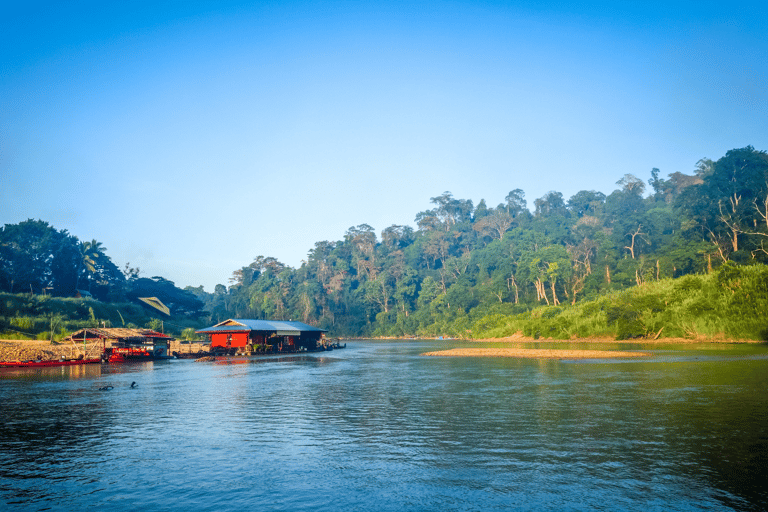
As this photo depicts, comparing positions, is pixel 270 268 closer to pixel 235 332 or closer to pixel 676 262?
pixel 235 332

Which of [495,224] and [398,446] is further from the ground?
[495,224]

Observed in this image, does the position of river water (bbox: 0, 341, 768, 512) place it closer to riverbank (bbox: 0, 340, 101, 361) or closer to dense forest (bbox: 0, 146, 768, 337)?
riverbank (bbox: 0, 340, 101, 361)

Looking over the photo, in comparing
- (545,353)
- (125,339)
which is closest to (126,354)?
(125,339)

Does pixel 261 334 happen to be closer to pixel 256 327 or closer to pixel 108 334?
pixel 256 327

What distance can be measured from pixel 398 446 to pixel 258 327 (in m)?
49.8

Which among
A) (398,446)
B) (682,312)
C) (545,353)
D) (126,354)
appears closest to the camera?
(398,446)

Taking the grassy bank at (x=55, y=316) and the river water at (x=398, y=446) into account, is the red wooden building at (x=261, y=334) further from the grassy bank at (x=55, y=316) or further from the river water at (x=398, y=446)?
the river water at (x=398, y=446)

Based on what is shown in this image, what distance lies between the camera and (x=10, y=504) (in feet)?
36.5

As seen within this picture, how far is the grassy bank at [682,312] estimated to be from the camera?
5206 cm

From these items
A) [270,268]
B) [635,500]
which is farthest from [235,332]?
[270,268]

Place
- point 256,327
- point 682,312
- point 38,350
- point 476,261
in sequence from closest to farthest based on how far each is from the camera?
point 38,350 → point 682,312 → point 256,327 → point 476,261

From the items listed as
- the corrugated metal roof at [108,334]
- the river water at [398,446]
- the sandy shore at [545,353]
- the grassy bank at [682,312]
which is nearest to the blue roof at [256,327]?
the corrugated metal roof at [108,334]

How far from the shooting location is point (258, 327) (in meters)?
62.5

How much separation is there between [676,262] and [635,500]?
8108 centimetres
